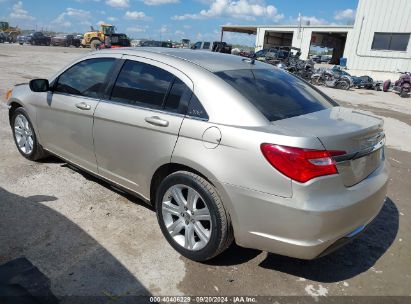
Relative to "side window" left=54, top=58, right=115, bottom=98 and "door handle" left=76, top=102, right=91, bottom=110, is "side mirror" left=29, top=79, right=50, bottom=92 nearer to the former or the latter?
"side window" left=54, top=58, right=115, bottom=98

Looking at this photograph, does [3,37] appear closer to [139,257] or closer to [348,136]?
[139,257]

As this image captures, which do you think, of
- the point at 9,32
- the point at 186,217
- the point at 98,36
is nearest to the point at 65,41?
the point at 98,36

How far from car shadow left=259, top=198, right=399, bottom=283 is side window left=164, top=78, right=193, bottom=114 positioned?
1529mm

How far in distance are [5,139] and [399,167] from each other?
263 inches

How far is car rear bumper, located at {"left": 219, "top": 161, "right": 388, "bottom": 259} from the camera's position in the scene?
8.07ft

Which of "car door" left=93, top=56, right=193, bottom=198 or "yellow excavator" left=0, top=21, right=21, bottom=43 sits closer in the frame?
"car door" left=93, top=56, right=193, bottom=198

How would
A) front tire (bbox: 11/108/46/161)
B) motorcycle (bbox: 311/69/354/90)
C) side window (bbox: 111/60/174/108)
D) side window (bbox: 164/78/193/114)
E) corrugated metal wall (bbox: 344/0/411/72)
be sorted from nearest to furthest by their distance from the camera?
1. side window (bbox: 164/78/193/114)
2. side window (bbox: 111/60/174/108)
3. front tire (bbox: 11/108/46/161)
4. motorcycle (bbox: 311/69/354/90)
5. corrugated metal wall (bbox: 344/0/411/72)

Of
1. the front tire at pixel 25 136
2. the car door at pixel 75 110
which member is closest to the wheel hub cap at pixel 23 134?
the front tire at pixel 25 136

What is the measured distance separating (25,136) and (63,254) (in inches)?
103

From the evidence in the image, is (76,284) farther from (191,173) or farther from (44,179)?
(44,179)

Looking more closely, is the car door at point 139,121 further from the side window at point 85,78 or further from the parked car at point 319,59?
the parked car at point 319,59

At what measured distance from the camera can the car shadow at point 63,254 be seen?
271 centimetres

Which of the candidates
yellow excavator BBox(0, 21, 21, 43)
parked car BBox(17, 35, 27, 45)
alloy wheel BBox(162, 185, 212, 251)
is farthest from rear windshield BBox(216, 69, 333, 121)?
yellow excavator BBox(0, 21, 21, 43)

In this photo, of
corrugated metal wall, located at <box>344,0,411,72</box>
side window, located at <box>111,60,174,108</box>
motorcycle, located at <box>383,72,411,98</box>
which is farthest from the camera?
corrugated metal wall, located at <box>344,0,411,72</box>
